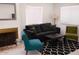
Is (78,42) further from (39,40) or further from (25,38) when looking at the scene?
(25,38)

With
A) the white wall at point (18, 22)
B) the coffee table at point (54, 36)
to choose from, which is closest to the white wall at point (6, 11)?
the white wall at point (18, 22)

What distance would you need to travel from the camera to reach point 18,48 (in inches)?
60.6

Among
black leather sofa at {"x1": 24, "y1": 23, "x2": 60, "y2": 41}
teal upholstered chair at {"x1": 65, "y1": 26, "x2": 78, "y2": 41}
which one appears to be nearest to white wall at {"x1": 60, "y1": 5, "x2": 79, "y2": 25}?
teal upholstered chair at {"x1": 65, "y1": 26, "x2": 78, "y2": 41}

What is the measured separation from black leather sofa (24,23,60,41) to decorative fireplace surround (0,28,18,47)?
0.20 m

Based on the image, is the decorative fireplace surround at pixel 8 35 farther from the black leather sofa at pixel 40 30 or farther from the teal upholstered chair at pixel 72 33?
the teal upholstered chair at pixel 72 33

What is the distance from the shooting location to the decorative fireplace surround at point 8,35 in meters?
1.49

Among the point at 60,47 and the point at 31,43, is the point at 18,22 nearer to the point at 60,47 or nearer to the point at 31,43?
the point at 31,43

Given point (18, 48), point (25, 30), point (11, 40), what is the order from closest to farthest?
point (25, 30)
point (18, 48)
point (11, 40)

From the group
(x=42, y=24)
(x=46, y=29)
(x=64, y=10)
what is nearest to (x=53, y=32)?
(x=46, y=29)

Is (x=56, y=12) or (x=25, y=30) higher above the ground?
(x=56, y=12)

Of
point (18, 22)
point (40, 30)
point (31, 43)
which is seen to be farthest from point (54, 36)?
point (18, 22)

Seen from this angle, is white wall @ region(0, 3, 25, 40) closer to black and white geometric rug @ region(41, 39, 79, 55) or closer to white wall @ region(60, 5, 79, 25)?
black and white geometric rug @ region(41, 39, 79, 55)

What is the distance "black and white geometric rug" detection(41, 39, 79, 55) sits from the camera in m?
1.55

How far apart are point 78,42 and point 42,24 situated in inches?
22.6
